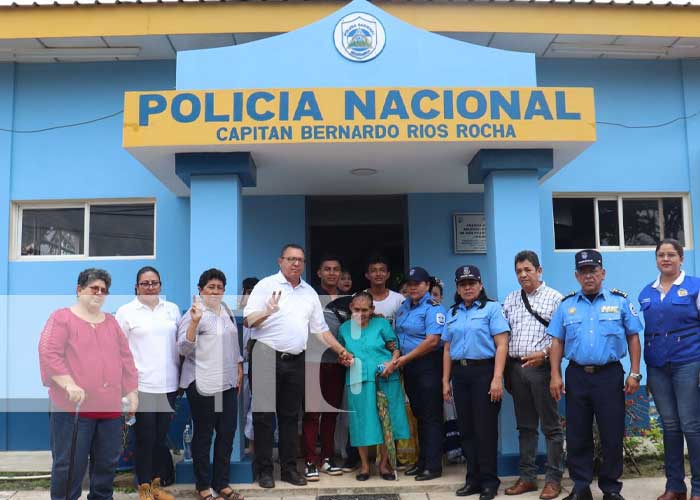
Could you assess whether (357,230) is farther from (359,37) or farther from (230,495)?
(230,495)

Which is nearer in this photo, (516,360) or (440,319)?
(516,360)

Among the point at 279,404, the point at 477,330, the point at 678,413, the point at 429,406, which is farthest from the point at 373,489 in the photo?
the point at 678,413

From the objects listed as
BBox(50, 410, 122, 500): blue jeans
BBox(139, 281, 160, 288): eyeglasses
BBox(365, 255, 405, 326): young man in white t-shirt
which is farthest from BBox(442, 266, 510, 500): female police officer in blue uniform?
BBox(50, 410, 122, 500): blue jeans

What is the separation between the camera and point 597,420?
4.74 metres

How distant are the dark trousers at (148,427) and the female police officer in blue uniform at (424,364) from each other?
6.09 ft

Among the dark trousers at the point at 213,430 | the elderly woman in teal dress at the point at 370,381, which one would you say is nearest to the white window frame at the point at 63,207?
the dark trousers at the point at 213,430

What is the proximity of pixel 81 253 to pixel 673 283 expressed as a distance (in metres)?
6.04

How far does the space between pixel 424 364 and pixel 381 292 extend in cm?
83

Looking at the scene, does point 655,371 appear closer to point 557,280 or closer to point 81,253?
point 557,280

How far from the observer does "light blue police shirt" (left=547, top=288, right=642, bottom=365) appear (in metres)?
4.65

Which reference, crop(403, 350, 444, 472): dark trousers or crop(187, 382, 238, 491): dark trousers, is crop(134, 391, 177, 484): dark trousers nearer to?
crop(187, 382, 238, 491): dark trousers

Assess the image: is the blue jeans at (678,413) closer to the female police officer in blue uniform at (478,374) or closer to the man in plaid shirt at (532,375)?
the man in plaid shirt at (532,375)

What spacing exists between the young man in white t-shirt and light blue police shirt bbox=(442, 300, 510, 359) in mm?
860

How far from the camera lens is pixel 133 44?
7375 millimetres
